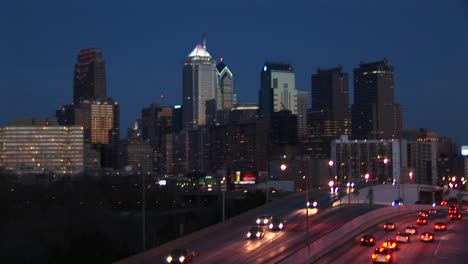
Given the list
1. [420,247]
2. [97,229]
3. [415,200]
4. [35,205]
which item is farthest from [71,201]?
[415,200]

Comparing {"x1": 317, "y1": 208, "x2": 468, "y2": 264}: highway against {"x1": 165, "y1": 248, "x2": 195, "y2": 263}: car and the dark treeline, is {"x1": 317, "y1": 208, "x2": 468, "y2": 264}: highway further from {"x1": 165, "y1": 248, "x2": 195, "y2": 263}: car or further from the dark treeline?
the dark treeline

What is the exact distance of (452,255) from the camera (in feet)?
171

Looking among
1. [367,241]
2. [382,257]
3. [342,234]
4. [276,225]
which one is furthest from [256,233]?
[382,257]

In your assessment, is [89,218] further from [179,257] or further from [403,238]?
[179,257]

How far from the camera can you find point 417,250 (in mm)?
54750

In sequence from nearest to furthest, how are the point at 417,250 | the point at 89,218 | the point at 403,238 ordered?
the point at 417,250, the point at 403,238, the point at 89,218

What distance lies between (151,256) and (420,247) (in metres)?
18.4

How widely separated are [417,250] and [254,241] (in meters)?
10.6

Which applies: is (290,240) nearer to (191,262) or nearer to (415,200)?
(191,262)

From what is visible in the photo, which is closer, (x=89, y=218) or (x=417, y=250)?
(x=417, y=250)

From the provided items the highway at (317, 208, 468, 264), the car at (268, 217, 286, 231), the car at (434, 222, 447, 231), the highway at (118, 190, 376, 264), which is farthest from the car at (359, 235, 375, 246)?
the car at (434, 222, 447, 231)

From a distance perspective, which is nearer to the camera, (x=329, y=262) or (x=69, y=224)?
(x=329, y=262)

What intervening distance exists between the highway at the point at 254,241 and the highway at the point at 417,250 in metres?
2.47

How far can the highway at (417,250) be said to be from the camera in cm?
4962
